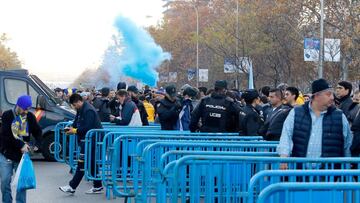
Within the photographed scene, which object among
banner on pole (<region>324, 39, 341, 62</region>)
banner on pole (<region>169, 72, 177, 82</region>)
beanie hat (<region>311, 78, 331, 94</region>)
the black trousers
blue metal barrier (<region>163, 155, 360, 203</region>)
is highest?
banner on pole (<region>324, 39, 341, 62</region>)

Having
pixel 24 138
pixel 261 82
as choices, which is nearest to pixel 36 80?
pixel 24 138

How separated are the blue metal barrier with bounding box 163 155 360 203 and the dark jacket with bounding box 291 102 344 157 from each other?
0.22 m

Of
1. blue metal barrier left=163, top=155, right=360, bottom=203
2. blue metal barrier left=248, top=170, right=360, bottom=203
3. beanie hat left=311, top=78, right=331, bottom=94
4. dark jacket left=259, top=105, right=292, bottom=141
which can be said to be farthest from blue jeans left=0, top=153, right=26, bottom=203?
blue metal barrier left=248, top=170, right=360, bottom=203

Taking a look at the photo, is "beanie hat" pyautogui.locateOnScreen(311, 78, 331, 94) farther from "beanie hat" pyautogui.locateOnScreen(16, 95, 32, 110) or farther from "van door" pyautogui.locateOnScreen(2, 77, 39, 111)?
"van door" pyautogui.locateOnScreen(2, 77, 39, 111)

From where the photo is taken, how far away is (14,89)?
17.3 metres

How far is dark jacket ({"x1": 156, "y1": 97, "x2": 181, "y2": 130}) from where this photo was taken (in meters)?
13.8

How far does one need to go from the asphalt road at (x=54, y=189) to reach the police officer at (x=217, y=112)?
191cm

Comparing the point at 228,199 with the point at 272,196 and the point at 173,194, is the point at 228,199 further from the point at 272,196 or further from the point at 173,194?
the point at 272,196

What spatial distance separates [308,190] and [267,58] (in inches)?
1462

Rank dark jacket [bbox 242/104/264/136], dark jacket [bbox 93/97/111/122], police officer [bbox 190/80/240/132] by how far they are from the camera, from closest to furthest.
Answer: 1. dark jacket [bbox 242/104/264/136]
2. police officer [bbox 190/80/240/132]
3. dark jacket [bbox 93/97/111/122]

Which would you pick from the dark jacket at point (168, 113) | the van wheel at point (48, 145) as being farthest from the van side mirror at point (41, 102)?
the dark jacket at point (168, 113)

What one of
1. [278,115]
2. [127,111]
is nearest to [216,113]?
[127,111]

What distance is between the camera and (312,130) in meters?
7.34

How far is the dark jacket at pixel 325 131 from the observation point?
24.1ft
